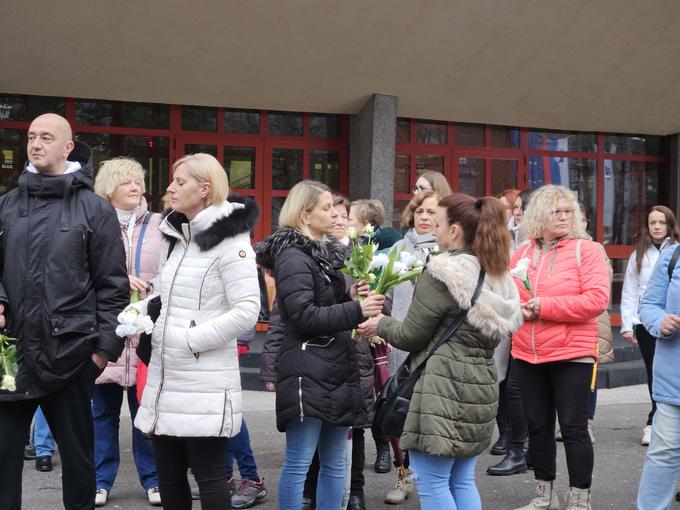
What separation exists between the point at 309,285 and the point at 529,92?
8676mm

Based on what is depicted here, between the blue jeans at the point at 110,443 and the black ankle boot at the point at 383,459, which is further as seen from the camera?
the black ankle boot at the point at 383,459

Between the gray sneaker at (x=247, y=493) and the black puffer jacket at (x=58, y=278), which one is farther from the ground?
the black puffer jacket at (x=58, y=278)

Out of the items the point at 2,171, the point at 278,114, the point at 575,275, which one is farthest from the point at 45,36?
the point at 575,275

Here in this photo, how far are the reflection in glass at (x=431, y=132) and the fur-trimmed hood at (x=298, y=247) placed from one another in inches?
335

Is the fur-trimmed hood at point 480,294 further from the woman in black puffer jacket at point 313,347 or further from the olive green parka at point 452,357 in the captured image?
the woman in black puffer jacket at point 313,347

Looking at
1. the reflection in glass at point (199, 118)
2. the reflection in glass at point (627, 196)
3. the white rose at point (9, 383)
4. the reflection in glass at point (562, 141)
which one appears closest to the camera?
the white rose at point (9, 383)

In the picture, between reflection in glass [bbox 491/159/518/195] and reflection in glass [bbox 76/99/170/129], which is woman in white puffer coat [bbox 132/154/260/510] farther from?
reflection in glass [bbox 491/159/518/195]

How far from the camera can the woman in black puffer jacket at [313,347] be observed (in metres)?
4.36

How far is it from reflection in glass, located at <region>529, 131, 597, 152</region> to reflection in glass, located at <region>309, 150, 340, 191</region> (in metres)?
3.12

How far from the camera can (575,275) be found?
5.31m

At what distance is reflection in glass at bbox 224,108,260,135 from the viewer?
473 inches

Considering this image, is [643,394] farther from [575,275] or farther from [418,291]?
[418,291]

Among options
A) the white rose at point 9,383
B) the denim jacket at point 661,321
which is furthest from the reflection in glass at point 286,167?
the white rose at point 9,383

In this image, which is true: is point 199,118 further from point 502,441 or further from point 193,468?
point 193,468
